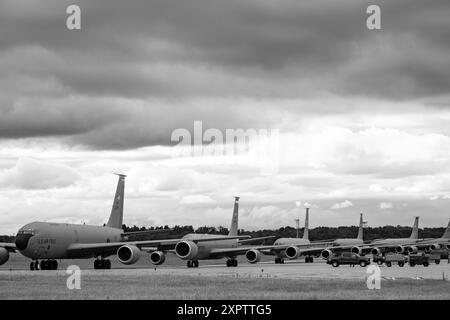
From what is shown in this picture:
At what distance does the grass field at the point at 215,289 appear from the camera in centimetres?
3000

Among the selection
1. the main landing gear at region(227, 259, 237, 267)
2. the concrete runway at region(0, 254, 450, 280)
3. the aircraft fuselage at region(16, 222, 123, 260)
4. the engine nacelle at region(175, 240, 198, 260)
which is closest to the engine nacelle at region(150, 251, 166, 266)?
the concrete runway at region(0, 254, 450, 280)

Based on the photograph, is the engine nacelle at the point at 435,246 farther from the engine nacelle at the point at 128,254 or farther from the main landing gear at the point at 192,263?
the engine nacelle at the point at 128,254

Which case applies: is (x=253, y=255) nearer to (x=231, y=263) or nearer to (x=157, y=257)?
(x=231, y=263)

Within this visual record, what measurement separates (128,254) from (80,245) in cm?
596

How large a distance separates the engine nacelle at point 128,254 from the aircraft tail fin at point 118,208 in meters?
18.2

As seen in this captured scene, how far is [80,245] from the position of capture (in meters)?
66.9

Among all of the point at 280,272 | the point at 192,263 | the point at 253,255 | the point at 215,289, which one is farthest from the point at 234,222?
the point at 215,289

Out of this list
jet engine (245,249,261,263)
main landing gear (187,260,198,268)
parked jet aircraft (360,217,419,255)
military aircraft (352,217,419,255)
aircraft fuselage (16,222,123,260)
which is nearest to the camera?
aircraft fuselage (16,222,123,260)

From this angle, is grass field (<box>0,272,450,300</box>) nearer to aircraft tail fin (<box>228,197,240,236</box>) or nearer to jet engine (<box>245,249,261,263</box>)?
jet engine (<box>245,249,261,263</box>)

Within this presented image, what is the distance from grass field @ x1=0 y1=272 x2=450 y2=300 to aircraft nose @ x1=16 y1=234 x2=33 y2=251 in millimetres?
19444

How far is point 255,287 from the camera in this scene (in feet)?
Answer: 118

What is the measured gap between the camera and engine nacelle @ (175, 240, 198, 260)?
228 feet

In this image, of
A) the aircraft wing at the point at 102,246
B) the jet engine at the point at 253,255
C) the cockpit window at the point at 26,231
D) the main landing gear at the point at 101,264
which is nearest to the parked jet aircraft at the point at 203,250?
the jet engine at the point at 253,255
